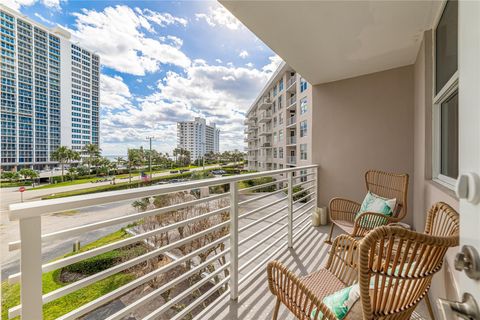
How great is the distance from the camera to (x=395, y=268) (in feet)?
2.94

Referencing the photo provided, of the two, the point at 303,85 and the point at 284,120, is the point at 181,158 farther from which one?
the point at 303,85

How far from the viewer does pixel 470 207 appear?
0.48 meters

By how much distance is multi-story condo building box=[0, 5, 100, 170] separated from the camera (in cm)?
589

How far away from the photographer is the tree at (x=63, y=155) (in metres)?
8.51

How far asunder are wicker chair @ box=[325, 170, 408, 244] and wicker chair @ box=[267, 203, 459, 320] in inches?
41.9

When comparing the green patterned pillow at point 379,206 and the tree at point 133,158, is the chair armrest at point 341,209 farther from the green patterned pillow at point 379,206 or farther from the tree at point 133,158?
the tree at point 133,158

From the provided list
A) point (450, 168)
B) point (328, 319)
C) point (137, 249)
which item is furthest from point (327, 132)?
point (137, 249)

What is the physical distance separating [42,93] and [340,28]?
11.8m

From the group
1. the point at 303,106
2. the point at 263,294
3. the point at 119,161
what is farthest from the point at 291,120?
the point at 263,294

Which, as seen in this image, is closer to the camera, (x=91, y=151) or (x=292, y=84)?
(x=91, y=151)

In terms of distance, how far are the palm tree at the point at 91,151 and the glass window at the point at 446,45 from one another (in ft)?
42.2

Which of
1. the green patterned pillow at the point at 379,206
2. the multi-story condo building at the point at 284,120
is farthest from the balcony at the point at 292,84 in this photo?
the green patterned pillow at the point at 379,206

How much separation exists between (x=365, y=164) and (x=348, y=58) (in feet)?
5.40

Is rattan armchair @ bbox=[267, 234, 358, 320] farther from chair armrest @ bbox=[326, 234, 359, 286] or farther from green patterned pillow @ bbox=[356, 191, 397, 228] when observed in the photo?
green patterned pillow @ bbox=[356, 191, 397, 228]
